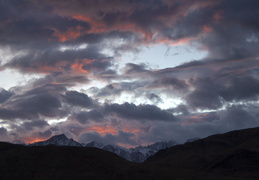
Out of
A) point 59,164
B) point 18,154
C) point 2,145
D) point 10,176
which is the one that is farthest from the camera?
point 2,145

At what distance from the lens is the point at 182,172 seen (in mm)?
Answer: 108312

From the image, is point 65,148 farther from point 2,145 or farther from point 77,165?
point 2,145

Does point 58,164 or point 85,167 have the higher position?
point 58,164

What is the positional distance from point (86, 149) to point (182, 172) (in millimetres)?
43699

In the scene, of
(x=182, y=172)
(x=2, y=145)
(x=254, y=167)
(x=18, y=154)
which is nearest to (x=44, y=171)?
(x=18, y=154)

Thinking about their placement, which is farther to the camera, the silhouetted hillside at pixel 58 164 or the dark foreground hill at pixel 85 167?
the silhouetted hillside at pixel 58 164

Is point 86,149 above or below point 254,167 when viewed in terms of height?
above

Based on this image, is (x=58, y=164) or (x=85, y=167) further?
(x=58, y=164)

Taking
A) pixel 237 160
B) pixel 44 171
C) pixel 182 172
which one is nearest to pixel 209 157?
pixel 237 160

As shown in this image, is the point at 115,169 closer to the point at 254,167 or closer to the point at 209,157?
the point at 254,167

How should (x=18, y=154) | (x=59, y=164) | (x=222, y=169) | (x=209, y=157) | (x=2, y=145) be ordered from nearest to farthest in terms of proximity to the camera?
(x=59, y=164) → (x=18, y=154) → (x=222, y=169) → (x=2, y=145) → (x=209, y=157)

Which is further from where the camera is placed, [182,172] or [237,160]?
[237,160]

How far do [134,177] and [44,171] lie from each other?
104ft

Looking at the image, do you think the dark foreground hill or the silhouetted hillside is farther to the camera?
the silhouetted hillside
